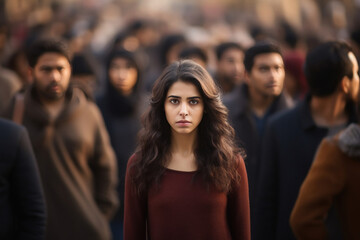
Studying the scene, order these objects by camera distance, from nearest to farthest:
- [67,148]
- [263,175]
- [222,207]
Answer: [222,207]
[263,175]
[67,148]

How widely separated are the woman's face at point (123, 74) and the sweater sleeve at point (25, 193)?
365 cm

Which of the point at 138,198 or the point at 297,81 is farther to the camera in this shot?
the point at 297,81

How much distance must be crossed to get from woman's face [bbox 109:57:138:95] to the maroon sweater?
4.00 m

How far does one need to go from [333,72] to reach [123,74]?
12.5 feet

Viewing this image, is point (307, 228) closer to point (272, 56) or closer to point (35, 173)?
point (35, 173)

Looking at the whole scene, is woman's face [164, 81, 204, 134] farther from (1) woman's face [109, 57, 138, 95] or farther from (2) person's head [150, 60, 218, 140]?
(1) woman's face [109, 57, 138, 95]

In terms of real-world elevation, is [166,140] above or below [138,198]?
above

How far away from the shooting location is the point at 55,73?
5.51 meters

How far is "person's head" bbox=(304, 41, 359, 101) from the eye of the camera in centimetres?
432

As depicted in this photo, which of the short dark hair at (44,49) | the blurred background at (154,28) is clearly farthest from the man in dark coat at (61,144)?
the blurred background at (154,28)

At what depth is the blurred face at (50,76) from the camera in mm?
5477

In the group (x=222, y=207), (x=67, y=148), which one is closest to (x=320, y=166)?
(x=222, y=207)

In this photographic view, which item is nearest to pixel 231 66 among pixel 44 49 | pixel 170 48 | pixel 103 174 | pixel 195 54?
pixel 195 54

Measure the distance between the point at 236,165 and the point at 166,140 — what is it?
0.45 meters
